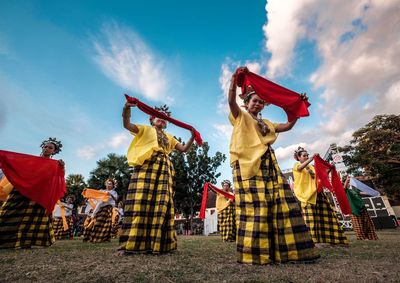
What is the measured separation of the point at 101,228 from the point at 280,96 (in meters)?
6.94

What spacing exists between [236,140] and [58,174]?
14.3 feet

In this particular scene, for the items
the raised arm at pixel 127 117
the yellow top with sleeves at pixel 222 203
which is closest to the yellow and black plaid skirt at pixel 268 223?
the raised arm at pixel 127 117

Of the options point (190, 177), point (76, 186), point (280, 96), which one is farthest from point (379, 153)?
point (76, 186)

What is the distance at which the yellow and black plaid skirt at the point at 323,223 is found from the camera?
16.6 ft

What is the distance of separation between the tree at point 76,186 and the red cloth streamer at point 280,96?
1400 inches

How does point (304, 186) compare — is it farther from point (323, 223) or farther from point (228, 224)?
point (228, 224)

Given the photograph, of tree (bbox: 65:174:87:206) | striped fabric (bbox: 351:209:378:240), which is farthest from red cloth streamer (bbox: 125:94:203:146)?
tree (bbox: 65:174:87:206)

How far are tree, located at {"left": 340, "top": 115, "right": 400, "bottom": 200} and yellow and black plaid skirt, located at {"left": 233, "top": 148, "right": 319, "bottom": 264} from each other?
82.3 feet

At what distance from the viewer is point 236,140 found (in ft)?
9.99

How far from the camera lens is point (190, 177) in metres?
27.1

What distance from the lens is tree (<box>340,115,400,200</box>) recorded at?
870 inches

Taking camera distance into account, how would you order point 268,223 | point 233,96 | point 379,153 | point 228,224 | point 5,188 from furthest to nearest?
point 379,153 → point 228,224 → point 5,188 → point 233,96 → point 268,223

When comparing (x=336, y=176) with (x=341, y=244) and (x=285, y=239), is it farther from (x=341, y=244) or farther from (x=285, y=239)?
(x=285, y=239)

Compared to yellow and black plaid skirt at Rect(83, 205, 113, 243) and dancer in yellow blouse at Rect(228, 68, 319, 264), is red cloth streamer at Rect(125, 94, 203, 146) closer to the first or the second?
dancer in yellow blouse at Rect(228, 68, 319, 264)
